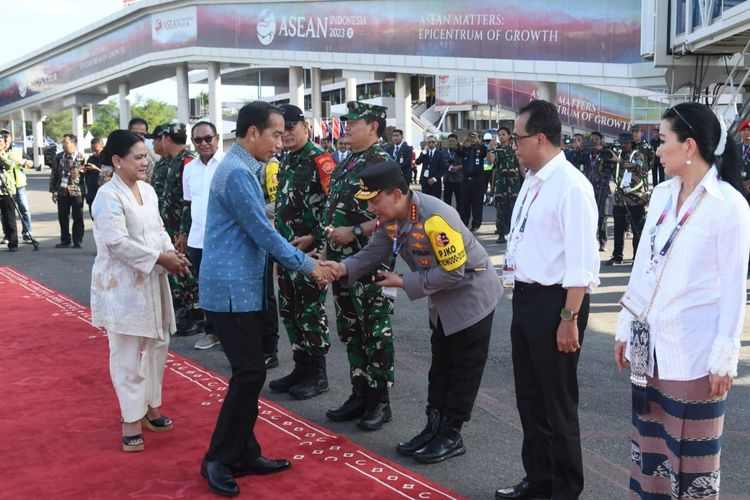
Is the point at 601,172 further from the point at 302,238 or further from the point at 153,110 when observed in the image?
the point at 153,110

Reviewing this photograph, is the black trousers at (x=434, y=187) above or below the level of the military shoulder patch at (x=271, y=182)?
below

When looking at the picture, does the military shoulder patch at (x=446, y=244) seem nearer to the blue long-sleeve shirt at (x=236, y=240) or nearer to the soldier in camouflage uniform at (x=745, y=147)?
the blue long-sleeve shirt at (x=236, y=240)

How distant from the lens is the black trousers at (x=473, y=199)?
14.2m

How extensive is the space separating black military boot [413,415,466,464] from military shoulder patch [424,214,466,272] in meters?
0.90

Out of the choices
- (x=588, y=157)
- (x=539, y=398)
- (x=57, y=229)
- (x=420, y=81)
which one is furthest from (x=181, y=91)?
(x=539, y=398)

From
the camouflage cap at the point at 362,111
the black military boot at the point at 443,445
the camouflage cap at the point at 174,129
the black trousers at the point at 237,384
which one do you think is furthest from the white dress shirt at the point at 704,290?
the camouflage cap at the point at 174,129

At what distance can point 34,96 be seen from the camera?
4256 cm

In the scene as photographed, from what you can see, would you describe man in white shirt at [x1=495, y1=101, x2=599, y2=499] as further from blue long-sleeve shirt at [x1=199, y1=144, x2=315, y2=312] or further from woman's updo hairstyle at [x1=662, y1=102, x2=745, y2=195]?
blue long-sleeve shirt at [x1=199, y1=144, x2=315, y2=312]

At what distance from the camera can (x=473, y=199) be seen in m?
14.2

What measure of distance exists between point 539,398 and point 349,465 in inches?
43.5

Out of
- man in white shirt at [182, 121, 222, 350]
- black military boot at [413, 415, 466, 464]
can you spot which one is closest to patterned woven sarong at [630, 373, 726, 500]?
black military boot at [413, 415, 466, 464]

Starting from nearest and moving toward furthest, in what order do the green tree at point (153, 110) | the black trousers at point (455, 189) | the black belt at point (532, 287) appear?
1. the black belt at point (532, 287)
2. the black trousers at point (455, 189)
3. the green tree at point (153, 110)

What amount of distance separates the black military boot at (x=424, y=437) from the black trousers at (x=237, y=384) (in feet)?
2.93

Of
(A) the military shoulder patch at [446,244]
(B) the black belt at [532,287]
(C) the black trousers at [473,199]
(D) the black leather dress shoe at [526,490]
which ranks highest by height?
(A) the military shoulder patch at [446,244]
